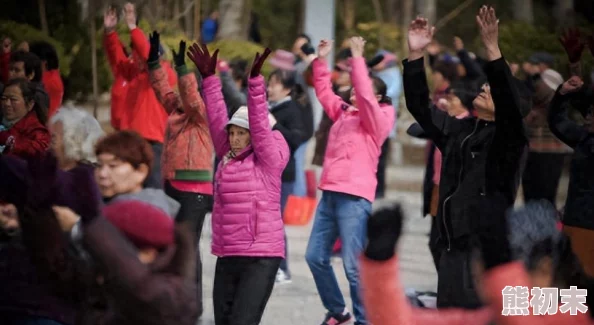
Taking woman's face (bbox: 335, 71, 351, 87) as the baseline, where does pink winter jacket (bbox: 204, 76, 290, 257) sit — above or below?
below

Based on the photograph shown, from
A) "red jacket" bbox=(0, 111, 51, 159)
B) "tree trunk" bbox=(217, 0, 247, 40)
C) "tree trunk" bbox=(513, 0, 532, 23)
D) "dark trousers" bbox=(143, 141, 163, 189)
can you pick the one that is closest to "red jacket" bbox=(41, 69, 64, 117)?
"dark trousers" bbox=(143, 141, 163, 189)

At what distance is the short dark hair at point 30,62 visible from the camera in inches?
418

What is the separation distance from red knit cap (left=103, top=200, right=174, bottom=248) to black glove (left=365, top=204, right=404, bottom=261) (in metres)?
0.87

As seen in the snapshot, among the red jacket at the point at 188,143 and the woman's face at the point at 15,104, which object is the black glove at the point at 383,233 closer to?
the red jacket at the point at 188,143

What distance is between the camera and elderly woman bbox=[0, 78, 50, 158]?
25.5 feet

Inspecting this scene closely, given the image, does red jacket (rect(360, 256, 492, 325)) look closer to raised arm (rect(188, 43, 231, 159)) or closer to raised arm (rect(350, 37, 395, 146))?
raised arm (rect(188, 43, 231, 159))

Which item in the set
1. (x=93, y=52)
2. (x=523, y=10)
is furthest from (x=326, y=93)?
(x=523, y=10)

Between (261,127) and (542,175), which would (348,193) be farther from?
(542,175)

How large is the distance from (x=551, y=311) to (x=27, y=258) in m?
2.03

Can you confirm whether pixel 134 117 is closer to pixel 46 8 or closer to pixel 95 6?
pixel 95 6

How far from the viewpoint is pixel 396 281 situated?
393 cm

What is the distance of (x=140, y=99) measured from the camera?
1058 cm

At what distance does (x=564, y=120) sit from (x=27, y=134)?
3.25 m

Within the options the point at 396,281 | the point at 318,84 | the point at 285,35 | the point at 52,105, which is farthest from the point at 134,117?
the point at 285,35
